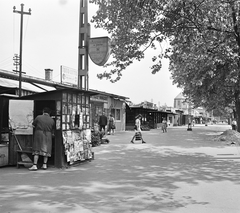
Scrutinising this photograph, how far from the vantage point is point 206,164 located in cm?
905

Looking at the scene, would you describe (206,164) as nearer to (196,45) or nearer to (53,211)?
(196,45)

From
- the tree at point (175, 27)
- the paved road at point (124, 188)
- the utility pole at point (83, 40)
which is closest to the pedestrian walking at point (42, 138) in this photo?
the paved road at point (124, 188)

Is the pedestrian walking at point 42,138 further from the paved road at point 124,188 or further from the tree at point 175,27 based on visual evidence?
the tree at point 175,27

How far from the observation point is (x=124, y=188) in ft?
19.5

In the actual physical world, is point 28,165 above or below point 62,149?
below

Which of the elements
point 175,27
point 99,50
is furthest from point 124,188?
point 175,27

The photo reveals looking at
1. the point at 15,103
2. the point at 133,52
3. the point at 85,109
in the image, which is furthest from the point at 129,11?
the point at 15,103

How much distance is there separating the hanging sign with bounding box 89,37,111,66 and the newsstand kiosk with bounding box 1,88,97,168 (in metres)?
1.43

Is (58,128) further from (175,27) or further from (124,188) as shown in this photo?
(175,27)

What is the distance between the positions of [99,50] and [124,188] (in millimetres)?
5101

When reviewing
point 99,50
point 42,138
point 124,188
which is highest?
point 99,50

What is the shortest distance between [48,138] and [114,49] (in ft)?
16.5

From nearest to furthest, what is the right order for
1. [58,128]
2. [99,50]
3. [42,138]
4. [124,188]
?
1. [124,188]
2. [42,138]
3. [58,128]
4. [99,50]

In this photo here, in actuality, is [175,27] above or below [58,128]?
above
